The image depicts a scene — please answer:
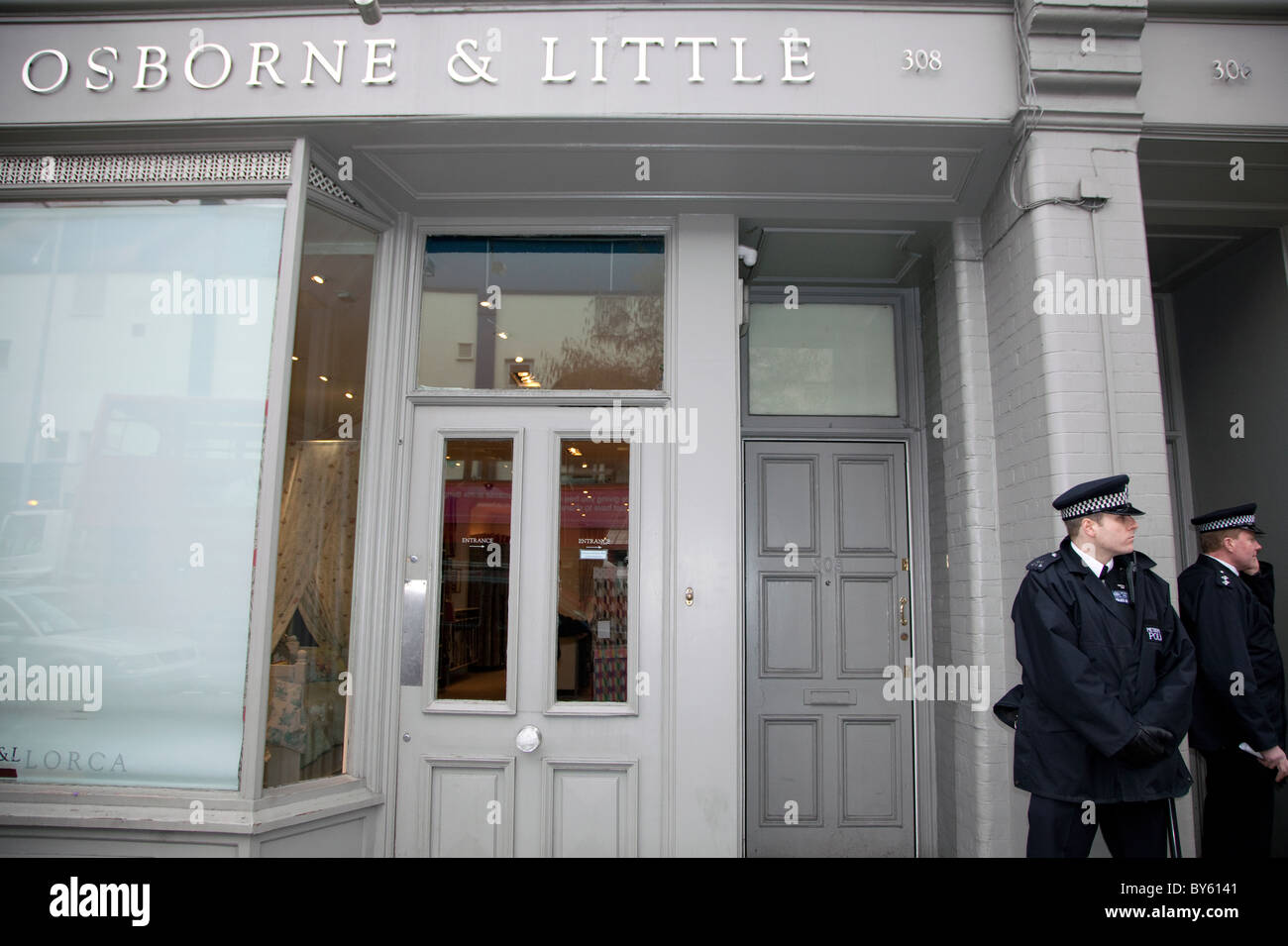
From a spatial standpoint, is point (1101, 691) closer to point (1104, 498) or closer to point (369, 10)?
point (1104, 498)

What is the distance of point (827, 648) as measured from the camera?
16.2 ft

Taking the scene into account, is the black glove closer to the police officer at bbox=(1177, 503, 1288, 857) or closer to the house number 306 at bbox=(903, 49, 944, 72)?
the police officer at bbox=(1177, 503, 1288, 857)

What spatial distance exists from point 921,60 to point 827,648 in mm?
3425

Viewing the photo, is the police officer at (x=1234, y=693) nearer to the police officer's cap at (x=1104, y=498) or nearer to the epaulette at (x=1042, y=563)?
the police officer's cap at (x=1104, y=498)

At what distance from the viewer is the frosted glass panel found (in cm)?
521

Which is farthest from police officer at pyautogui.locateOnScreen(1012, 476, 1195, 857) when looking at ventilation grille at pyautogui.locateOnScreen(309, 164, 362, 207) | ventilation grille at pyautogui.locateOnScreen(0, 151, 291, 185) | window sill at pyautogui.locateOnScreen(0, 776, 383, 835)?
ventilation grille at pyautogui.locateOnScreen(0, 151, 291, 185)

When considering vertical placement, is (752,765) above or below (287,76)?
below

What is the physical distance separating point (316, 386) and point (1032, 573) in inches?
140

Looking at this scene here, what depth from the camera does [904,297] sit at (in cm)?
529

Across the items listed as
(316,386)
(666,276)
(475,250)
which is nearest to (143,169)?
(316,386)

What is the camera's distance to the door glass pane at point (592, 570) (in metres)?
4.04

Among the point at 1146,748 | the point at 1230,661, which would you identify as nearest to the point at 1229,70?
the point at 1230,661

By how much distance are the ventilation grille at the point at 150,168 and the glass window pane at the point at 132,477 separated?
130mm

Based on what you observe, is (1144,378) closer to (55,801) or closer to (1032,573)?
(1032,573)
